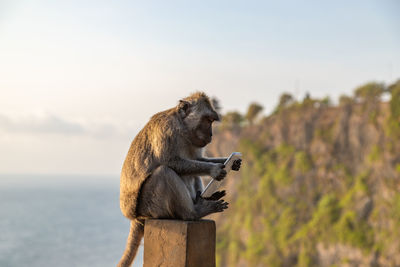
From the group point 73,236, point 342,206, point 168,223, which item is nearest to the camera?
point 168,223

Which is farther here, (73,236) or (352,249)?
(73,236)

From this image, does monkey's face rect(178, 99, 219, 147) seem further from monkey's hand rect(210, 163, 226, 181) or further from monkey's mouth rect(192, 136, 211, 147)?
monkey's hand rect(210, 163, 226, 181)

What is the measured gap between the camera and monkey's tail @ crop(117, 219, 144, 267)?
441cm

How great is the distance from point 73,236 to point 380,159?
63508mm

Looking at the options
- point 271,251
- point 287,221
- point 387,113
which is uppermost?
point 387,113

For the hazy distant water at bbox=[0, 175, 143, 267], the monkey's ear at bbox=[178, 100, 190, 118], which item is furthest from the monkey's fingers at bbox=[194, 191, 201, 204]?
the hazy distant water at bbox=[0, 175, 143, 267]

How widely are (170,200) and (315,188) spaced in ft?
85.9

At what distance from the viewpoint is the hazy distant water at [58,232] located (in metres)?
55.9

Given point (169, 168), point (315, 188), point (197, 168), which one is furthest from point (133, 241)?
point (315, 188)

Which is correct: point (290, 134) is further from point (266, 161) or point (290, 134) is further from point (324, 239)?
point (324, 239)

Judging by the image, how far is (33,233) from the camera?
263ft

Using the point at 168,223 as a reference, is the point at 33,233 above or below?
below

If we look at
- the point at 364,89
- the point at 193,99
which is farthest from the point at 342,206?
the point at 193,99

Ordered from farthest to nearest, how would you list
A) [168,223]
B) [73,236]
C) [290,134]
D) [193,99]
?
[73,236], [290,134], [193,99], [168,223]
